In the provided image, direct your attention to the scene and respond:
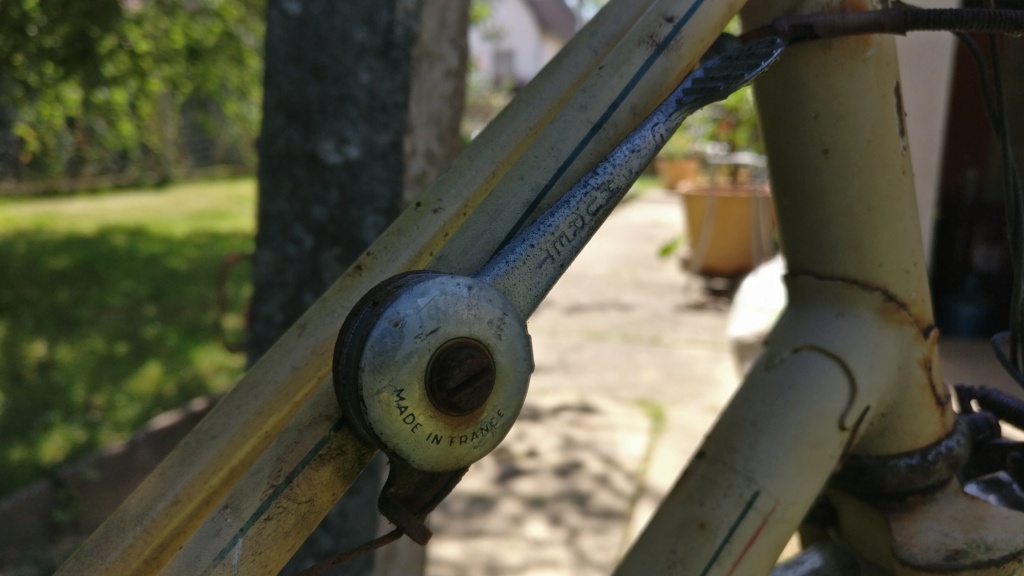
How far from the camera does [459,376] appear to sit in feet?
2.17

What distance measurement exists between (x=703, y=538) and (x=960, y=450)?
0.33 metres

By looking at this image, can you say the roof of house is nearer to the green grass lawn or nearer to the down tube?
the green grass lawn

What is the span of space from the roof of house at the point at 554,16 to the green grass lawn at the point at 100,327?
25038 millimetres

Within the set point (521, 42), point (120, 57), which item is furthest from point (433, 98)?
point (521, 42)

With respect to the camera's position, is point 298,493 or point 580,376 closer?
point 298,493

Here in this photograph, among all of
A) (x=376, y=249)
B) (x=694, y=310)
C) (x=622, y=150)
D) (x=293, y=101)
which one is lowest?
(x=694, y=310)

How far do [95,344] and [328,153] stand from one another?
3.84 metres

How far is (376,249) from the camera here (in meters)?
0.86

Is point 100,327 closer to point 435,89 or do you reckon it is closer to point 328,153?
point 328,153

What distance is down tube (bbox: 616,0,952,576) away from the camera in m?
0.93

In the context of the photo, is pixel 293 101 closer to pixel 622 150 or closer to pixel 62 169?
pixel 622 150

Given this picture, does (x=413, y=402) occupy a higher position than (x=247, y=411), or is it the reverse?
(x=413, y=402)

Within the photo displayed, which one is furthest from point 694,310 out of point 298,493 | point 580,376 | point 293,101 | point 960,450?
point 298,493

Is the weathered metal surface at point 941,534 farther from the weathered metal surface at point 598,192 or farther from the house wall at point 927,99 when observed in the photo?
the house wall at point 927,99
